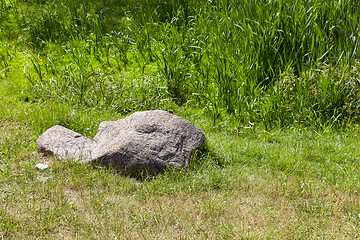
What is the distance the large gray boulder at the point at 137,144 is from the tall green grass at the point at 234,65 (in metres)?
1.46

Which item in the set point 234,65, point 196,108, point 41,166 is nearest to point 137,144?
point 41,166

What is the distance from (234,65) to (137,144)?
2645mm

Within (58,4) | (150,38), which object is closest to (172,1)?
(150,38)

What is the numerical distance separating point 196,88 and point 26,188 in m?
3.54

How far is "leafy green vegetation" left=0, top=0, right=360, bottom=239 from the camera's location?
12.2 ft

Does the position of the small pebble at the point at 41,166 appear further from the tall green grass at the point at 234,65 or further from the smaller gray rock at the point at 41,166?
the tall green grass at the point at 234,65

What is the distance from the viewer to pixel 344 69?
5.84 m

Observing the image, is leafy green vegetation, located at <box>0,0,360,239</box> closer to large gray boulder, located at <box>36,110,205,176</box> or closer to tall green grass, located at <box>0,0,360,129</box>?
tall green grass, located at <box>0,0,360,129</box>

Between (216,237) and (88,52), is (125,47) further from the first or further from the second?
(216,237)

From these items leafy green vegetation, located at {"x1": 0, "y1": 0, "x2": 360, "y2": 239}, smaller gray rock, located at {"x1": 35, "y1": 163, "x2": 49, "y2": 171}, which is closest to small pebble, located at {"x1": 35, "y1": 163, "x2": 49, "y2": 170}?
smaller gray rock, located at {"x1": 35, "y1": 163, "x2": 49, "y2": 171}

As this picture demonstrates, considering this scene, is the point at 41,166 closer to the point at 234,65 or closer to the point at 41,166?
the point at 41,166

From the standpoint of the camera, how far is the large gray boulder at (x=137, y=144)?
4.42m

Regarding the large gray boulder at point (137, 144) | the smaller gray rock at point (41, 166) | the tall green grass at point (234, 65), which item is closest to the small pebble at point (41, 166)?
the smaller gray rock at point (41, 166)

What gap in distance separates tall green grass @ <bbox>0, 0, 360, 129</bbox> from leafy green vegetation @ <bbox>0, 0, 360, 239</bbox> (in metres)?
0.03
